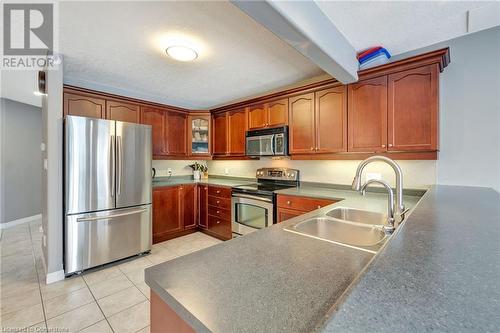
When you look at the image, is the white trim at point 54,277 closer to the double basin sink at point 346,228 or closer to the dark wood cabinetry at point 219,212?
the dark wood cabinetry at point 219,212

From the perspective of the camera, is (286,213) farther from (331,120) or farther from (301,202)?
(331,120)

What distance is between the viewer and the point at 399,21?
5.79ft

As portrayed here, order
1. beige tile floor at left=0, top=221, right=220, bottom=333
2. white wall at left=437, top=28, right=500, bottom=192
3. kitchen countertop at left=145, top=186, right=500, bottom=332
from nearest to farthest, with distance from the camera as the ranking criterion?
kitchen countertop at left=145, top=186, right=500, bottom=332 < beige tile floor at left=0, top=221, right=220, bottom=333 < white wall at left=437, top=28, right=500, bottom=192

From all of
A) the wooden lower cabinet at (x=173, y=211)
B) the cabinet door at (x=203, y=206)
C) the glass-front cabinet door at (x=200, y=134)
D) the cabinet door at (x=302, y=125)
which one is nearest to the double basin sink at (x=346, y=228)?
the cabinet door at (x=302, y=125)

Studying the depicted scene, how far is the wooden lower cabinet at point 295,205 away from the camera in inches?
90.8

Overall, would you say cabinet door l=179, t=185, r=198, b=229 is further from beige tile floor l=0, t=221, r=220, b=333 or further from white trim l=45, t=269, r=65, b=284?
white trim l=45, t=269, r=65, b=284

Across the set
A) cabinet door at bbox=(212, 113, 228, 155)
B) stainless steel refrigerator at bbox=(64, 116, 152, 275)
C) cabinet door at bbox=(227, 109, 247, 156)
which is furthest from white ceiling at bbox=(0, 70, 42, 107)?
cabinet door at bbox=(227, 109, 247, 156)

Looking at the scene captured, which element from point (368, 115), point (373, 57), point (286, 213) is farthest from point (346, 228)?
point (373, 57)

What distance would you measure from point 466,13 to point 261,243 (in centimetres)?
237

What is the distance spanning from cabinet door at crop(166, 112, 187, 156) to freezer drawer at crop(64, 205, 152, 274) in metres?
1.26

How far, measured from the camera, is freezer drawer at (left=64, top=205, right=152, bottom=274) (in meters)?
2.30

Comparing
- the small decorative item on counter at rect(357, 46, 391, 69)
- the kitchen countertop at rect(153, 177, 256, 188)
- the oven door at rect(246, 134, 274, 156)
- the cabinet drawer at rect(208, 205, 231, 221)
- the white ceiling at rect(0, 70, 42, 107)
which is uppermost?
the white ceiling at rect(0, 70, 42, 107)

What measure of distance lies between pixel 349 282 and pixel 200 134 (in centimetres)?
381

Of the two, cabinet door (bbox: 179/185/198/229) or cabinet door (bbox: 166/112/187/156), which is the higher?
cabinet door (bbox: 166/112/187/156)
